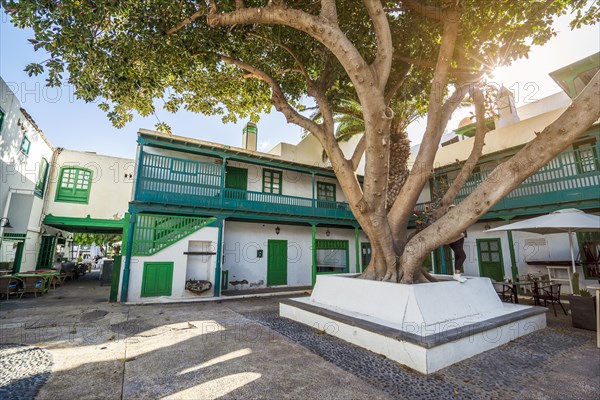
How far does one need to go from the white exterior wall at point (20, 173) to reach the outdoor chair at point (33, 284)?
6.16 feet

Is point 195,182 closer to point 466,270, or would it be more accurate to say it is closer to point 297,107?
point 297,107

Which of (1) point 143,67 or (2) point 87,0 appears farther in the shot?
(1) point 143,67

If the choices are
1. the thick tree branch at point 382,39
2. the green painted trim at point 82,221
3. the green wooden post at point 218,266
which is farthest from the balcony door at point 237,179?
the thick tree branch at point 382,39

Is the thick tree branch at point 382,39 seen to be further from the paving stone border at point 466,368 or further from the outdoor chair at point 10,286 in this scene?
the outdoor chair at point 10,286

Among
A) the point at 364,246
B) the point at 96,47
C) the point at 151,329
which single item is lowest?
the point at 151,329

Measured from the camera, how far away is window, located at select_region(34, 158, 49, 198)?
39.2 ft

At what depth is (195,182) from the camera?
10945mm

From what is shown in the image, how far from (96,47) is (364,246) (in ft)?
46.9

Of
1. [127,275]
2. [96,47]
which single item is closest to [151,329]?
[127,275]

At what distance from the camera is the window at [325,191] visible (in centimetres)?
1577

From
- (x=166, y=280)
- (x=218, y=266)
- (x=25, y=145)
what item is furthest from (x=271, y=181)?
(x=25, y=145)

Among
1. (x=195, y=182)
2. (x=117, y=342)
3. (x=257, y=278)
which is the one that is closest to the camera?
(x=117, y=342)

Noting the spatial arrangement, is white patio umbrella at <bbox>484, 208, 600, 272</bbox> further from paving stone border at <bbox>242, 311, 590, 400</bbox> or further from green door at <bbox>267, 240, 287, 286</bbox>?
green door at <bbox>267, 240, 287, 286</bbox>

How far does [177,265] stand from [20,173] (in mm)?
7247
